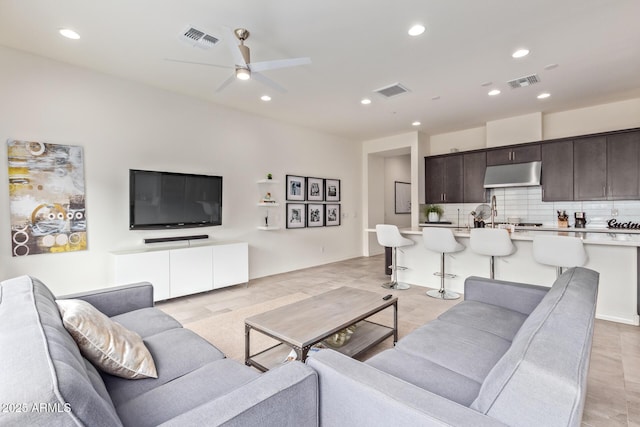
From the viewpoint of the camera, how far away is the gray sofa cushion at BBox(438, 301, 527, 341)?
1.92 meters

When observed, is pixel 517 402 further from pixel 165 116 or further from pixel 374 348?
pixel 165 116

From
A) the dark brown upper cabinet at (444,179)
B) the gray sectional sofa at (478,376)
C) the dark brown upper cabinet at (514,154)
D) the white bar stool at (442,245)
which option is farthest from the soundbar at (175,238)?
the dark brown upper cabinet at (514,154)

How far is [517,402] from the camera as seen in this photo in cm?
83

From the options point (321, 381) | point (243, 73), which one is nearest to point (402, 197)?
point (243, 73)

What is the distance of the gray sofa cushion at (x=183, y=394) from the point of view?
→ 1150 millimetres

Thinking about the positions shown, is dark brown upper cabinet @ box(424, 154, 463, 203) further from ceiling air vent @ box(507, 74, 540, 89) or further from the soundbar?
the soundbar

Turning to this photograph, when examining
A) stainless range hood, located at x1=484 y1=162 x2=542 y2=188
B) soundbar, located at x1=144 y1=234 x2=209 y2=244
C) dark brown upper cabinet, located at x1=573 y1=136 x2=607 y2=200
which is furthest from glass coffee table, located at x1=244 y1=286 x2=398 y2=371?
dark brown upper cabinet, located at x1=573 y1=136 x2=607 y2=200

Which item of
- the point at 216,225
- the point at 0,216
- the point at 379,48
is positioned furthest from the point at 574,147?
the point at 0,216

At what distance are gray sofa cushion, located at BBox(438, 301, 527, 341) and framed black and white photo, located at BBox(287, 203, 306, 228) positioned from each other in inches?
155

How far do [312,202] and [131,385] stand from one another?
5.09 metres

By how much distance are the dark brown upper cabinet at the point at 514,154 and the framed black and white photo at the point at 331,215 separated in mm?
3196

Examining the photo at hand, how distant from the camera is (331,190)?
6.70 meters

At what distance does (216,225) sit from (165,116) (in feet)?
5.63

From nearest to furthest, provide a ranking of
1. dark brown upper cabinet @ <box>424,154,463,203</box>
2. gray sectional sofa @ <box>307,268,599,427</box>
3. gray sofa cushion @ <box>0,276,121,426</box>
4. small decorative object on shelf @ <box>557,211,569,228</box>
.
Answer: gray sofa cushion @ <box>0,276,121,426</box>, gray sectional sofa @ <box>307,268,599,427</box>, small decorative object on shelf @ <box>557,211,569,228</box>, dark brown upper cabinet @ <box>424,154,463,203</box>
